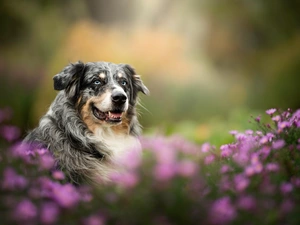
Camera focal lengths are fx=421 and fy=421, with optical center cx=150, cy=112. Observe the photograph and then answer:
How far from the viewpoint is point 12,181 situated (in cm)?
214


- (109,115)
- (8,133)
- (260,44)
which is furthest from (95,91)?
(260,44)

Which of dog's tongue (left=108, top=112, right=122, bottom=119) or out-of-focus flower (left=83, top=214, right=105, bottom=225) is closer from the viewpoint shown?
out-of-focus flower (left=83, top=214, right=105, bottom=225)

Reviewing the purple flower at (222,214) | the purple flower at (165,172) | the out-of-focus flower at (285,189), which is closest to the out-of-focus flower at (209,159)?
the out-of-focus flower at (285,189)

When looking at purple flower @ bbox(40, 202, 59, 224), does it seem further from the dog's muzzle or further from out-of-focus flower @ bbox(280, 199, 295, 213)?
the dog's muzzle

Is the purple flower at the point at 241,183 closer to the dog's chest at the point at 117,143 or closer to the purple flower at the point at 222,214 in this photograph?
the purple flower at the point at 222,214

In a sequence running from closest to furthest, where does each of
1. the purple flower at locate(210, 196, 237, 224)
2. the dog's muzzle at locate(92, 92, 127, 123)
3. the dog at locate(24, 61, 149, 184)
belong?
1. the purple flower at locate(210, 196, 237, 224)
2. the dog at locate(24, 61, 149, 184)
3. the dog's muzzle at locate(92, 92, 127, 123)

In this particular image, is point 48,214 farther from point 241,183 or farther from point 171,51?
point 171,51

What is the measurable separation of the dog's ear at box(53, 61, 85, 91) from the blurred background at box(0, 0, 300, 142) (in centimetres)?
556

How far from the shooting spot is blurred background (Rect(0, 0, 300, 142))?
10.6 metres

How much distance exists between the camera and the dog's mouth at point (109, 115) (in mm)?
4074

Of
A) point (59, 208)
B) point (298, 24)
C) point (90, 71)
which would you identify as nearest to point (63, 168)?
point (90, 71)

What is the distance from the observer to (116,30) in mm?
11289

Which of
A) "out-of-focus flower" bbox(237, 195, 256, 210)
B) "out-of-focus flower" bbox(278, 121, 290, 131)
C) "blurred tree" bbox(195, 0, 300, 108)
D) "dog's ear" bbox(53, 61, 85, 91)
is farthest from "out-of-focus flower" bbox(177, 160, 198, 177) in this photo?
"blurred tree" bbox(195, 0, 300, 108)

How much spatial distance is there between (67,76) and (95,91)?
1.01 feet
